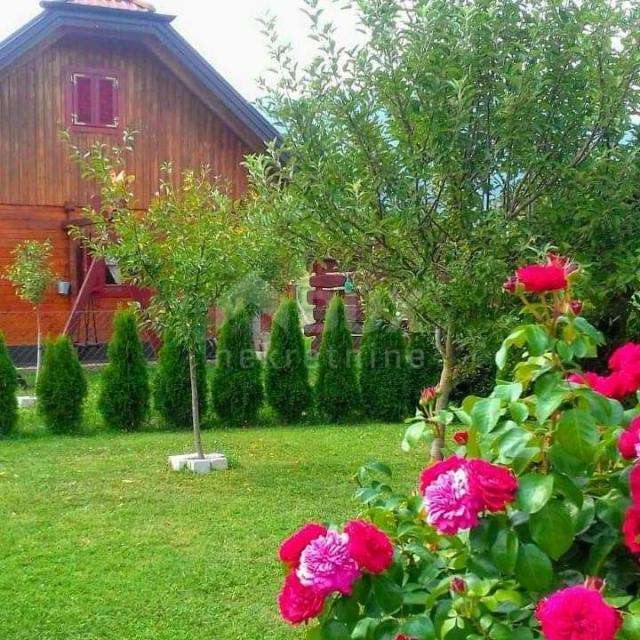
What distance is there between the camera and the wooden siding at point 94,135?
1485cm

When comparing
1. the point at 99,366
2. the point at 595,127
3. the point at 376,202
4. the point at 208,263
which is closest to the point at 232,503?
the point at 208,263

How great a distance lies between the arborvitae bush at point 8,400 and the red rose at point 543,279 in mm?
8148

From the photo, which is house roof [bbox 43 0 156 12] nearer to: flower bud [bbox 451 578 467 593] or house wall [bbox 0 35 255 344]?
house wall [bbox 0 35 255 344]

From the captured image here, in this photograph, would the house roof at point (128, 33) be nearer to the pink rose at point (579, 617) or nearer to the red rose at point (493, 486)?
the red rose at point (493, 486)

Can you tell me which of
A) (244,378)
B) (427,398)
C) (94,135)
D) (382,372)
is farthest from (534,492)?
(94,135)

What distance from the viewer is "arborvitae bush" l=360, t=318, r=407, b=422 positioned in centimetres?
1020

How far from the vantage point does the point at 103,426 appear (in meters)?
9.53

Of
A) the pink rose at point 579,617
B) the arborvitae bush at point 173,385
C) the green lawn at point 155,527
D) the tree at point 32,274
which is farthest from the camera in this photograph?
the tree at point 32,274

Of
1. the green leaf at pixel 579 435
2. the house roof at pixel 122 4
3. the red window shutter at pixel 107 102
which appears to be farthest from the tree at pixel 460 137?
the red window shutter at pixel 107 102

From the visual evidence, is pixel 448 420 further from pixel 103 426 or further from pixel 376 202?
pixel 103 426

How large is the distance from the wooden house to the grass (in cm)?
692

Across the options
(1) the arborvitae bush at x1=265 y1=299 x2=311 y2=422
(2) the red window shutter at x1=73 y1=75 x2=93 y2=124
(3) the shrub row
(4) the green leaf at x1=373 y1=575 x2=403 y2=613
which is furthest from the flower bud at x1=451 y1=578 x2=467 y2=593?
(2) the red window shutter at x1=73 y1=75 x2=93 y2=124

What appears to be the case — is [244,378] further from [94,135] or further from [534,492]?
[534,492]

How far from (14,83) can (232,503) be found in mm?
11188
